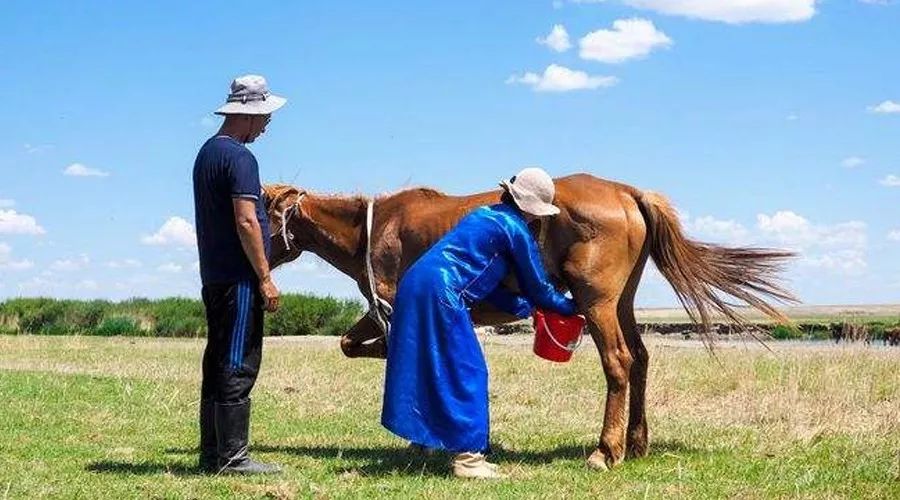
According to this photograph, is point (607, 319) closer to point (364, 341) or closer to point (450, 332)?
point (450, 332)

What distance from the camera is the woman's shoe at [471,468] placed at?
7434 mm

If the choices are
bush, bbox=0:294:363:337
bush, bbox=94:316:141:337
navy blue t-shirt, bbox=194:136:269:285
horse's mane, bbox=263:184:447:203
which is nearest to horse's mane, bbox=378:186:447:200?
horse's mane, bbox=263:184:447:203

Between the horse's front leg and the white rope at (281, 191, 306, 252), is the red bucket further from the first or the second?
the white rope at (281, 191, 306, 252)

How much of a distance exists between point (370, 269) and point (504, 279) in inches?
64.0

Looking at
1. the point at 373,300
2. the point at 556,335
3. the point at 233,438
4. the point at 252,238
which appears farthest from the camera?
the point at 373,300

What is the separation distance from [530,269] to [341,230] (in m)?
2.55

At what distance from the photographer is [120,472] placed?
7844mm

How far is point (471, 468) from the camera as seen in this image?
7453 mm

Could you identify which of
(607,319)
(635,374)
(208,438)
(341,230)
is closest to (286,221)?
(341,230)

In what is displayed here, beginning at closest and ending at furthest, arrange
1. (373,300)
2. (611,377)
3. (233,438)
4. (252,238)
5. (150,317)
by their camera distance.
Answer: (252,238), (233,438), (611,377), (373,300), (150,317)

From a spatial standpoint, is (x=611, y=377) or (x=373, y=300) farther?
(x=373, y=300)

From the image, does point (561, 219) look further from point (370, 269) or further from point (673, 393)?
point (673, 393)

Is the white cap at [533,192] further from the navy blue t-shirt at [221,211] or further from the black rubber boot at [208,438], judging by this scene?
the black rubber boot at [208,438]

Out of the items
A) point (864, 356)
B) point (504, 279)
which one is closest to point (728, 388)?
point (864, 356)
